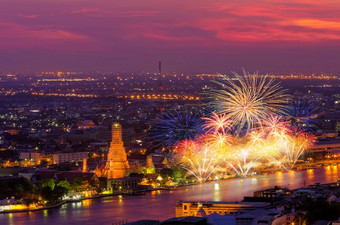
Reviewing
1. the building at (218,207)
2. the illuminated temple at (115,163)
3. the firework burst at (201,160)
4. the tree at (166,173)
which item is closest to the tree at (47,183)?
the illuminated temple at (115,163)

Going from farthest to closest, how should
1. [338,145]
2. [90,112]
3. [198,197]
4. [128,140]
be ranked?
[90,112] < [128,140] < [338,145] < [198,197]

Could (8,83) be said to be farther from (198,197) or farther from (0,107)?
(198,197)

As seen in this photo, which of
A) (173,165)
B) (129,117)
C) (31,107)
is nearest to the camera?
(173,165)

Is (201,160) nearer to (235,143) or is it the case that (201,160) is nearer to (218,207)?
(235,143)

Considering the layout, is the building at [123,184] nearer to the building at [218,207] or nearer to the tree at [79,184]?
the tree at [79,184]

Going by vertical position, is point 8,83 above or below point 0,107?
above

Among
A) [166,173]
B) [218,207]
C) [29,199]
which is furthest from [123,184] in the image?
[218,207]

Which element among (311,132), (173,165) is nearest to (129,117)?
(311,132)
